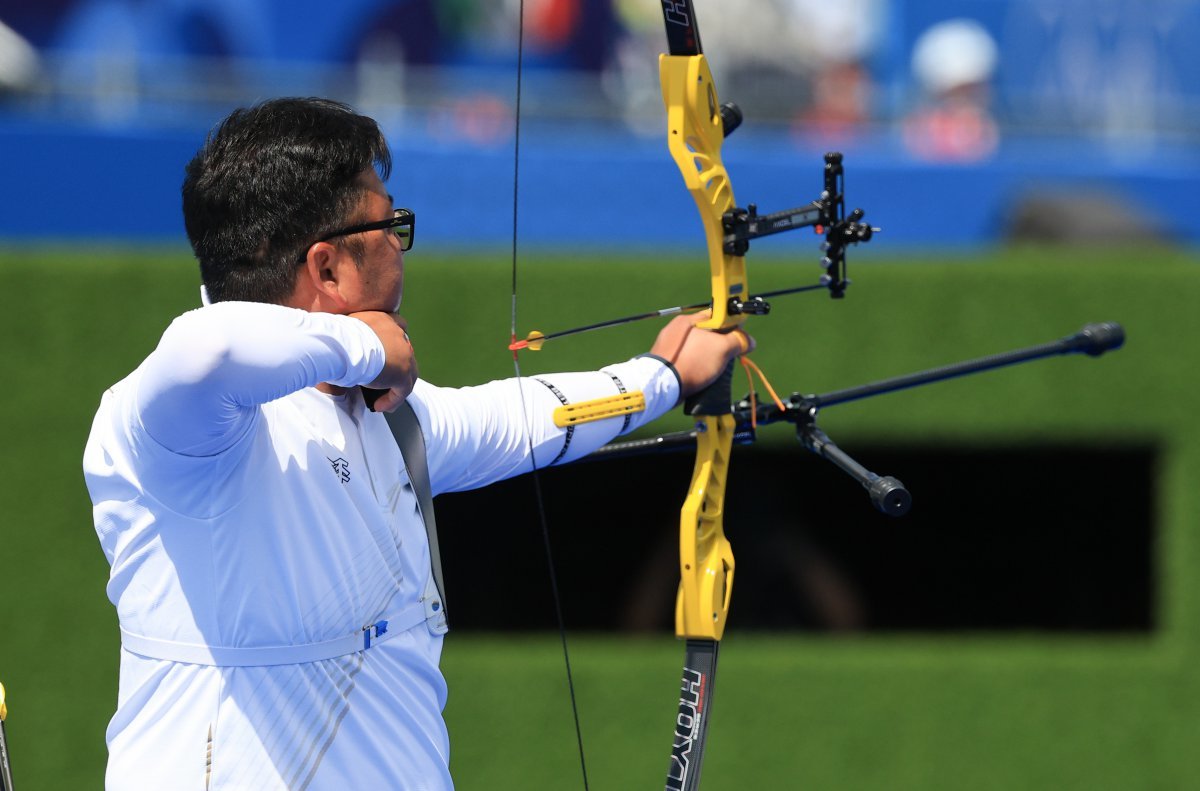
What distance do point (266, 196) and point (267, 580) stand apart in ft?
1.59

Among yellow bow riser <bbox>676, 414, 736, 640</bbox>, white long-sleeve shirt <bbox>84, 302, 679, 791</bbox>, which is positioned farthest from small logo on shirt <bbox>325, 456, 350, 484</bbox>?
yellow bow riser <bbox>676, 414, 736, 640</bbox>

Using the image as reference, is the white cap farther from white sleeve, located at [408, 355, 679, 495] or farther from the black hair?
the black hair

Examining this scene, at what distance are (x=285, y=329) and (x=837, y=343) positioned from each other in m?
3.31

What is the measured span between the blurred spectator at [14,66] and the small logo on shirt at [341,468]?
4.38 metres

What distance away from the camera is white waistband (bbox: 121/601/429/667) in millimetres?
1902

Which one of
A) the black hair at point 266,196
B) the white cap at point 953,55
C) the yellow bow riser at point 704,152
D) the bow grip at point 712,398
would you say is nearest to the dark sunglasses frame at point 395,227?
the black hair at point 266,196

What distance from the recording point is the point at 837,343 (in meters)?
4.86

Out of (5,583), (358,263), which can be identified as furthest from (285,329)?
(5,583)

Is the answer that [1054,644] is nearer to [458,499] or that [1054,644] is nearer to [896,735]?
[896,735]

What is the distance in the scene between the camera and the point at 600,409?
2.47m

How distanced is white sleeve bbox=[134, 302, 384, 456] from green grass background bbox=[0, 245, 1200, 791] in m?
2.93

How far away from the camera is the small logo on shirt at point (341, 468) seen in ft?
6.44

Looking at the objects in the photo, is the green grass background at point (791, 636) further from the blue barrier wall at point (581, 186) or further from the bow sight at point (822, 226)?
the bow sight at point (822, 226)

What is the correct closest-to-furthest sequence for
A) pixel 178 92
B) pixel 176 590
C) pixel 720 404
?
pixel 176 590, pixel 720 404, pixel 178 92
